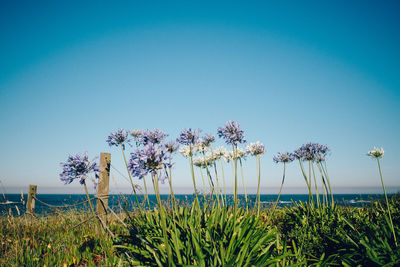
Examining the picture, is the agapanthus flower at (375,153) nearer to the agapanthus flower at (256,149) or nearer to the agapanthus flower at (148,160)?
the agapanthus flower at (256,149)

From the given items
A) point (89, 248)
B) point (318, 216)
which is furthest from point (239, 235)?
point (89, 248)

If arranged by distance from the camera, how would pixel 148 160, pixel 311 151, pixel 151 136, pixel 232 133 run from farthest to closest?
1. pixel 311 151
2. pixel 232 133
3. pixel 151 136
4. pixel 148 160

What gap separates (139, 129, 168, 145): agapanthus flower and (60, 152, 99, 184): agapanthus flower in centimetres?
96

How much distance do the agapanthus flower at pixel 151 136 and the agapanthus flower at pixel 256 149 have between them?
8.48 ft

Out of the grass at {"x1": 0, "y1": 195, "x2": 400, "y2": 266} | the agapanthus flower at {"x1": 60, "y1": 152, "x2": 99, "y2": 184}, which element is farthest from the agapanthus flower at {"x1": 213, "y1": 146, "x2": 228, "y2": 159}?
the agapanthus flower at {"x1": 60, "y1": 152, "x2": 99, "y2": 184}

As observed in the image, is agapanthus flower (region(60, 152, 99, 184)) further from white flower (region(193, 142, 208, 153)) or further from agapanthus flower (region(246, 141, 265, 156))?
agapanthus flower (region(246, 141, 265, 156))

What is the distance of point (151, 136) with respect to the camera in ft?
12.0

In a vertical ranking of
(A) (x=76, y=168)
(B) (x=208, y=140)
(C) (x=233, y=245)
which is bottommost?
(C) (x=233, y=245)

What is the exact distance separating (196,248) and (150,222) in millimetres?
1298

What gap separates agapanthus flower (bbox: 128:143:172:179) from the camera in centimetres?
250

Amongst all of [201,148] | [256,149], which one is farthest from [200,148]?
[256,149]

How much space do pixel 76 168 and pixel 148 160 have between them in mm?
1439

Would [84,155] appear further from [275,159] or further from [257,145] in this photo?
[275,159]

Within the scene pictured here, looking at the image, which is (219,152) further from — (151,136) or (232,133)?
(151,136)
